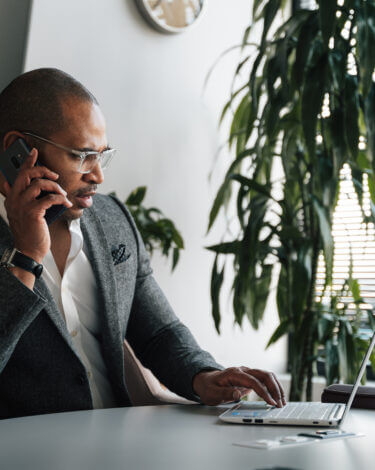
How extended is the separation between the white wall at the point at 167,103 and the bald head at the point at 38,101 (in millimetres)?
966

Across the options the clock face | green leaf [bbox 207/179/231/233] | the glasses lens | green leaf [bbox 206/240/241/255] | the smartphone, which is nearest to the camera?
the smartphone

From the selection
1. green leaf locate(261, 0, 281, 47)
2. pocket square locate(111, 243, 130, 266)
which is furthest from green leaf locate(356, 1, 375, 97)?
pocket square locate(111, 243, 130, 266)

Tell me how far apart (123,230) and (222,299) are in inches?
75.2

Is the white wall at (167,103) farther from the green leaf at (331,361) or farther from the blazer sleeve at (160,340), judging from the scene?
the blazer sleeve at (160,340)

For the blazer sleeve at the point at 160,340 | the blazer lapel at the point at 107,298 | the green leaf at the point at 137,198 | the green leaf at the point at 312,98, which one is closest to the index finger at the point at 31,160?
the blazer lapel at the point at 107,298

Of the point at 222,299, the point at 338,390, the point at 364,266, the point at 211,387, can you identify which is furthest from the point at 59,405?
the point at 364,266

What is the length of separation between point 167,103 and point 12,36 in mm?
959

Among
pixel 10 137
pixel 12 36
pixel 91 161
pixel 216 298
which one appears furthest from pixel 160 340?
pixel 12 36

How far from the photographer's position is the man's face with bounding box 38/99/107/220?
1416 mm

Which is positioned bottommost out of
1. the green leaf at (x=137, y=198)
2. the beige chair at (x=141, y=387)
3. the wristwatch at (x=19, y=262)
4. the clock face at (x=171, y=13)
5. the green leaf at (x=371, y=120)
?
the beige chair at (x=141, y=387)

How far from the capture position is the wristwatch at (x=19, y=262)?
1.17 meters

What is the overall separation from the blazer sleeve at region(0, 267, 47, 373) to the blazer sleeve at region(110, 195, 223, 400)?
427 millimetres

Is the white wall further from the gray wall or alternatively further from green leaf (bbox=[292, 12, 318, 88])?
green leaf (bbox=[292, 12, 318, 88])

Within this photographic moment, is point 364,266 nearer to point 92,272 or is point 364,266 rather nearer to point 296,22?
point 296,22
